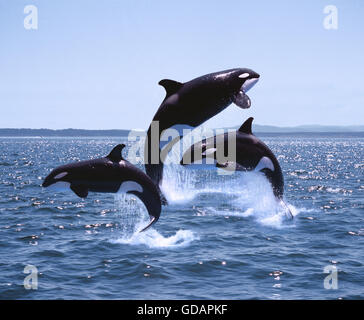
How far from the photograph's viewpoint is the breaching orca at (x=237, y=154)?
7.72 m

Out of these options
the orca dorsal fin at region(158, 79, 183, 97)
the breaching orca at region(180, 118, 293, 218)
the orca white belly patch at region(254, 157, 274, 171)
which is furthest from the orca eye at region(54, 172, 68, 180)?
the orca white belly patch at region(254, 157, 274, 171)

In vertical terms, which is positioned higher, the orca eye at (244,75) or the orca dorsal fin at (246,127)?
the orca eye at (244,75)

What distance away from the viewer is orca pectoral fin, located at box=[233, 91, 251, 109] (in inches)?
271

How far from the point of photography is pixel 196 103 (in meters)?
6.76

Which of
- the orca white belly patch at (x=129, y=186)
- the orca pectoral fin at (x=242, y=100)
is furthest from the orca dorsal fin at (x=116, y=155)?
the orca pectoral fin at (x=242, y=100)

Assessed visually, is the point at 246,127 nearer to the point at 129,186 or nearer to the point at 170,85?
the point at 170,85

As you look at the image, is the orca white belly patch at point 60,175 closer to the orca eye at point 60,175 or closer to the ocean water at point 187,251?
the orca eye at point 60,175

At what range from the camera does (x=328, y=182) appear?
62156 mm

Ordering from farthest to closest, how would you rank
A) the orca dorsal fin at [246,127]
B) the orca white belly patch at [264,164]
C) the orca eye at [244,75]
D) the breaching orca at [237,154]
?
1. the orca dorsal fin at [246,127]
2. the orca white belly patch at [264,164]
3. the breaching orca at [237,154]
4. the orca eye at [244,75]

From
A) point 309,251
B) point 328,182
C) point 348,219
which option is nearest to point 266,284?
point 309,251

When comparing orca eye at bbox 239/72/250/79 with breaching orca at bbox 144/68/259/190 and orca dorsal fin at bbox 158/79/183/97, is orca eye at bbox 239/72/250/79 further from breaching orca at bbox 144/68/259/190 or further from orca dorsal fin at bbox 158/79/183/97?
orca dorsal fin at bbox 158/79/183/97

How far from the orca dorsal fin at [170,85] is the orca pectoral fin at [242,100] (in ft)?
3.05

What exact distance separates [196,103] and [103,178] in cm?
161
